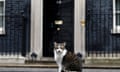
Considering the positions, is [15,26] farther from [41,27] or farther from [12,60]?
[12,60]

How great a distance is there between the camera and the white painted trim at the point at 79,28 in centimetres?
1659

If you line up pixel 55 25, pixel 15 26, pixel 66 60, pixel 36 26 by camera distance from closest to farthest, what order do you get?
pixel 66 60, pixel 36 26, pixel 15 26, pixel 55 25

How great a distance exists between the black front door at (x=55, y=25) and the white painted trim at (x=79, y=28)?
349 mm

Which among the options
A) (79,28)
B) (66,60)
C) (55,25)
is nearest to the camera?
(66,60)

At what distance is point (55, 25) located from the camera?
17.3m

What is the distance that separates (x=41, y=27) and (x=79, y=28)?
1305mm

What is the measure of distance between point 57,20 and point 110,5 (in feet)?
6.39

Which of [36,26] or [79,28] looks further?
[36,26]

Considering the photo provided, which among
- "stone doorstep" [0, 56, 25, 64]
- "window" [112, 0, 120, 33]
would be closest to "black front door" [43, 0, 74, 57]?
"stone doorstep" [0, 56, 25, 64]

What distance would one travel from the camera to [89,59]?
53.6 feet

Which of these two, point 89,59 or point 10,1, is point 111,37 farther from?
point 10,1

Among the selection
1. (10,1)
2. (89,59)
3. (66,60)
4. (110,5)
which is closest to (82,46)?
(89,59)

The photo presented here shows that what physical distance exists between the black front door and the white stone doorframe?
309 millimetres

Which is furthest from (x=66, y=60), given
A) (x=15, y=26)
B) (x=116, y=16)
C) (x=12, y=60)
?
(x=15, y=26)
